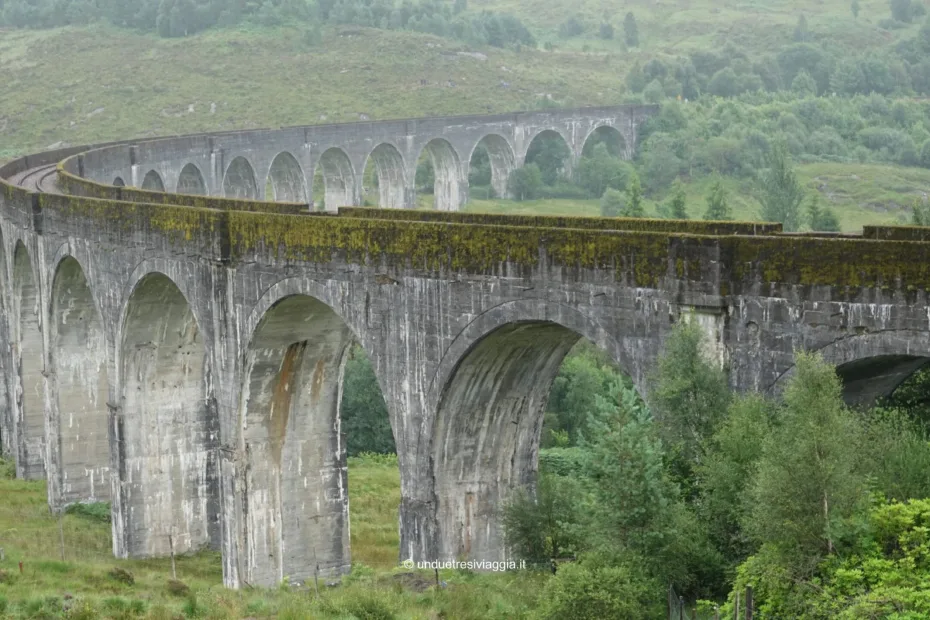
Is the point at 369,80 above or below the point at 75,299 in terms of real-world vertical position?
above

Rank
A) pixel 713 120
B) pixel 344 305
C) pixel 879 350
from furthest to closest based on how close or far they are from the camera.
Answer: pixel 713 120 < pixel 344 305 < pixel 879 350

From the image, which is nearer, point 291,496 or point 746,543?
point 746,543

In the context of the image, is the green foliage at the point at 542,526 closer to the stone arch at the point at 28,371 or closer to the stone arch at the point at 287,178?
the stone arch at the point at 28,371

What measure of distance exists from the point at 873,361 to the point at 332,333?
13304 mm

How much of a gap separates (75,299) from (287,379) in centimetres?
1122

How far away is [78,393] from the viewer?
38.3m

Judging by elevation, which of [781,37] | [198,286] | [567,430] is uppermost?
[781,37]

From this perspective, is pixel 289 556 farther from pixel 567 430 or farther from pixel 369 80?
pixel 369 80

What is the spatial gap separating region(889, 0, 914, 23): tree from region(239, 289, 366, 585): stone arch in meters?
145

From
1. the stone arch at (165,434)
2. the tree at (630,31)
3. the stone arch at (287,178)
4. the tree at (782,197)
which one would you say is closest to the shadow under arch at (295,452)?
the stone arch at (165,434)

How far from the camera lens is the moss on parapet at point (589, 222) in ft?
73.0

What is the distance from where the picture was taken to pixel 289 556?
29.3 m

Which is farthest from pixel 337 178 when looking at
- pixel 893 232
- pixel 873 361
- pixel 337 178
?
pixel 873 361

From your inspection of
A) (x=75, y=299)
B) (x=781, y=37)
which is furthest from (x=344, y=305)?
(x=781, y=37)
